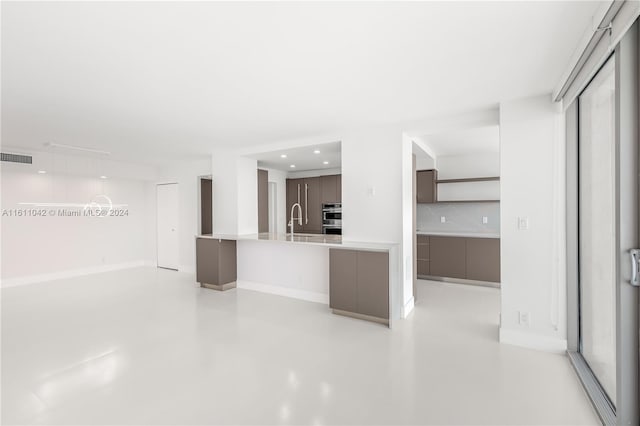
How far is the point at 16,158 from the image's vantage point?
508cm

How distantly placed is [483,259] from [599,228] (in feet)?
10.3

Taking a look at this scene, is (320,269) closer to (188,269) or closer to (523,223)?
(523,223)

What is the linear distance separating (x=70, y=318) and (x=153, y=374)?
7.52 feet

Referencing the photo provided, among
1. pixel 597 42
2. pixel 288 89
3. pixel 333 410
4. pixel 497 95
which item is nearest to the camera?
pixel 597 42

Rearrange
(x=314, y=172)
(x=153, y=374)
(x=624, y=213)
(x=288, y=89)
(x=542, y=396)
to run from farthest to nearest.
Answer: (x=314, y=172)
(x=288, y=89)
(x=153, y=374)
(x=542, y=396)
(x=624, y=213)

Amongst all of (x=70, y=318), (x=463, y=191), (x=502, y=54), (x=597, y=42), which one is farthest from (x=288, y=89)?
(x=463, y=191)

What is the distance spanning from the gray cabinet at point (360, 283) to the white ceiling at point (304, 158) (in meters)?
1.74

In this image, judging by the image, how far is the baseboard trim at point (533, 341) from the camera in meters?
2.94

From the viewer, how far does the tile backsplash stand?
19.2 feet

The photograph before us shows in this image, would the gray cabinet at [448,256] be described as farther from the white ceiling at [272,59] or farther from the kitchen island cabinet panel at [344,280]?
the white ceiling at [272,59]

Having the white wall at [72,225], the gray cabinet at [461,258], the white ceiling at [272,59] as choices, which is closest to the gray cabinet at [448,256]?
the gray cabinet at [461,258]

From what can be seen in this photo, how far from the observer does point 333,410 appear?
6.90 feet

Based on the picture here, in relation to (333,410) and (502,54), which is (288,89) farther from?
(333,410)

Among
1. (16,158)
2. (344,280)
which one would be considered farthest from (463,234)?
(16,158)
